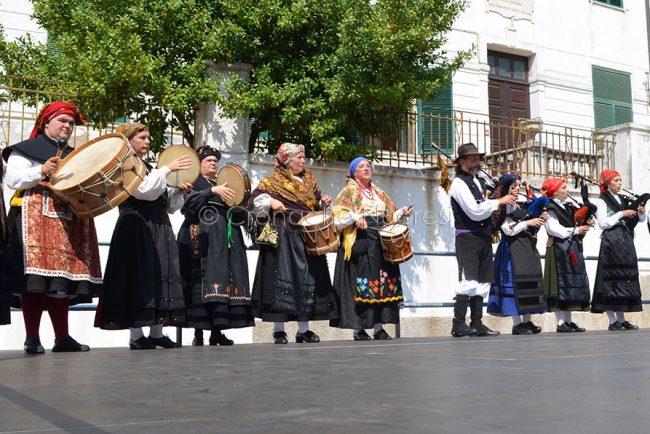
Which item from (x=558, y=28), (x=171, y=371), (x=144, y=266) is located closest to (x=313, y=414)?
(x=171, y=371)

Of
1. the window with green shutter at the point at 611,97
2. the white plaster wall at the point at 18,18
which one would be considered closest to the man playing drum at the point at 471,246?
the white plaster wall at the point at 18,18

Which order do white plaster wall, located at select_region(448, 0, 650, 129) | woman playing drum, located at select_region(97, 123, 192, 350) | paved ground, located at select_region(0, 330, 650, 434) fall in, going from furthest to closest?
white plaster wall, located at select_region(448, 0, 650, 129) → woman playing drum, located at select_region(97, 123, 192, 350) → paved ground, located at select_region(0, 330, 650, 434)

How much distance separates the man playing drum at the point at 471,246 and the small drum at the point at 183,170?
247 cm

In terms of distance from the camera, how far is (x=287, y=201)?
763cm

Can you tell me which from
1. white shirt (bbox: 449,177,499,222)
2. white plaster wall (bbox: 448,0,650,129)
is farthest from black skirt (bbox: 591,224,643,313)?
white plaster wall (bbox: 448,0,650,129)

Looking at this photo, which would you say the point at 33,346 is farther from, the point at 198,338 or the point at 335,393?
the point at 335,393

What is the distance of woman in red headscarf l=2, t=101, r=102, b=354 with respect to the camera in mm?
5801

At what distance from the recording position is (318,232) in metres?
7.43

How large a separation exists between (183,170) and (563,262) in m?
4.41

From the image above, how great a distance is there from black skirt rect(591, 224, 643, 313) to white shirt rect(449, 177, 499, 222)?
2.28m

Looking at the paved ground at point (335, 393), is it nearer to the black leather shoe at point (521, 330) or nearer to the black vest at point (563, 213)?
the black leather shoe at point (521, 330)

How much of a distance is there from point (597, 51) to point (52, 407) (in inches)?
714

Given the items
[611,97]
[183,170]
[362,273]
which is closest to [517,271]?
[362,273]

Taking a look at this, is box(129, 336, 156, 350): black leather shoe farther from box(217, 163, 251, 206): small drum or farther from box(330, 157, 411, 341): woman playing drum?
box(330, 157, 411, 341): woman playing drum
